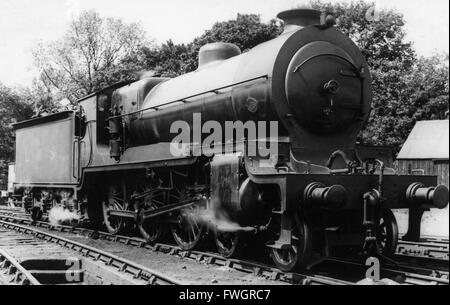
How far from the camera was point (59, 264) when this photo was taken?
29.1 feet

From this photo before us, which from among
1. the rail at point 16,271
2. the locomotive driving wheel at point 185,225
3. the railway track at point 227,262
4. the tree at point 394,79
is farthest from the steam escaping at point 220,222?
the tree at point 394,79

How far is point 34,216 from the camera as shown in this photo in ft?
49.1

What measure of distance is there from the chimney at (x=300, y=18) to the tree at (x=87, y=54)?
1060 inches

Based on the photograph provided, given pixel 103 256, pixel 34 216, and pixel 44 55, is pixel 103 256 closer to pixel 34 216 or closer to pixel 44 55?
pixel 34 216

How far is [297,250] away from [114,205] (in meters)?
5.87

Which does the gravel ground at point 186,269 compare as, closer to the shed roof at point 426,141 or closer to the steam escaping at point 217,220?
the steam escaping at point 217,220

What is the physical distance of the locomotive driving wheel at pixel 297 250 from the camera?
641 centimetres

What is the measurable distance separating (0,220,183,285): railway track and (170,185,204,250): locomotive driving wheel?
4.48 feet

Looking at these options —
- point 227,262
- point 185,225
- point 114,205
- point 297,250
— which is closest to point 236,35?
point 114,205

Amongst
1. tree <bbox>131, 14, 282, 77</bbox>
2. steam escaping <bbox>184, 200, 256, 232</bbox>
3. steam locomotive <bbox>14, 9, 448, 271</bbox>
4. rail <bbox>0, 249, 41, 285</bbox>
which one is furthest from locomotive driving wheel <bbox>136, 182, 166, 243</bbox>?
tree <bbox>131, 14, 282, 77</bbox>

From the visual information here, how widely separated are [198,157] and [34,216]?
8894 mm

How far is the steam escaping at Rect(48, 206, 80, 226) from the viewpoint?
12658 mm

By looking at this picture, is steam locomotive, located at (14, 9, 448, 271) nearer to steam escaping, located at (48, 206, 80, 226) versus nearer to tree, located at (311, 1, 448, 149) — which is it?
steam escaping, located at (48, 206, 80, 226)

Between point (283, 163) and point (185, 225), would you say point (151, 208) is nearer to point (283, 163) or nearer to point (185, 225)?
point (185, 225)
